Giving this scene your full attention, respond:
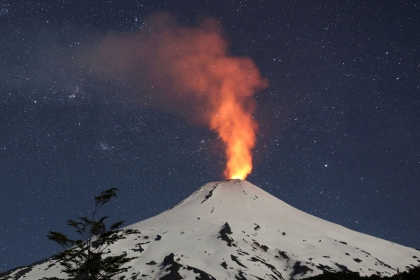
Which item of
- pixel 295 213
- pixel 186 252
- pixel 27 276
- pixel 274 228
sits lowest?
pixel 27 276

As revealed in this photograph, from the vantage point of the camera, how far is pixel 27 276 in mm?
119375

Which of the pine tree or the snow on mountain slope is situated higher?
the snow on mountain slope

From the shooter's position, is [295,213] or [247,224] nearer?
[247,224]

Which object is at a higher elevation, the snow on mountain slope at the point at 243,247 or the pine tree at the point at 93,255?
the snow on mountain slope at the point at 243,247

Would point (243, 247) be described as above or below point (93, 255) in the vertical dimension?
above

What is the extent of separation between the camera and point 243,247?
128500 millimetres

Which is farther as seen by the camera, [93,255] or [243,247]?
[243,247]

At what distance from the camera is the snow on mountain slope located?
361 feet

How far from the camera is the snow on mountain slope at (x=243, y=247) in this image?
109938 mm

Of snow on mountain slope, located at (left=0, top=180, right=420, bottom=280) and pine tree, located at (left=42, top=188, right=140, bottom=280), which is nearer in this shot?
pine tree, located at (left=42, top=188, right=140, bottom=280)

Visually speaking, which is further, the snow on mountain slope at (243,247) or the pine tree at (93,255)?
the snow on mountain slope at (243,247)

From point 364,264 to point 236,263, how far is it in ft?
132

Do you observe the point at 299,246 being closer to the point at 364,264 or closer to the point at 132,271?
the point at 364,264

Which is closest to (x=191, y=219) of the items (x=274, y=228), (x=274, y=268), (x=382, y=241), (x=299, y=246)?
(x=274, y=228)
